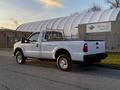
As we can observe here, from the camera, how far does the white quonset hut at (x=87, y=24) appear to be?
22172 mm

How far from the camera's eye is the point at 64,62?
11.0 m

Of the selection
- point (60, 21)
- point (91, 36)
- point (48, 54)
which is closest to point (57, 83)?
point (48, 54)

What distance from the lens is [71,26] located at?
3512cm

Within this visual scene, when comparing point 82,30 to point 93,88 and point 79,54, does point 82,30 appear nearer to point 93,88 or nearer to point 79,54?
point 79,54

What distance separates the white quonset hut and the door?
983 centimetres

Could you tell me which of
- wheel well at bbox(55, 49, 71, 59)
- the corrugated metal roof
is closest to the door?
wheel well at bbox(55, 49, 71, 59)

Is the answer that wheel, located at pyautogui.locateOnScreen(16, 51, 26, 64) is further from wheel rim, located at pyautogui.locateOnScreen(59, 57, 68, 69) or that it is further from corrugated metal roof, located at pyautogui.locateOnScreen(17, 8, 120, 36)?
corrugated metal roof, located at pyautogui.locateOnScreen(17, 8, 120, 36)

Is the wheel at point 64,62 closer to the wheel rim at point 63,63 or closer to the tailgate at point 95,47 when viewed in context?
the wheel rim at point 63,63

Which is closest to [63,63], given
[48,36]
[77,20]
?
[48,36]

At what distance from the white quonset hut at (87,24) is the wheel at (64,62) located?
10487 mm

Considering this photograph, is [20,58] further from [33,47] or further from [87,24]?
[87,24]

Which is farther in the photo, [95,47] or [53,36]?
[53,36]

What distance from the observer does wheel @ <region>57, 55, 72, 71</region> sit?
10734mm

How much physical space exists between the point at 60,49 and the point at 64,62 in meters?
0.70
